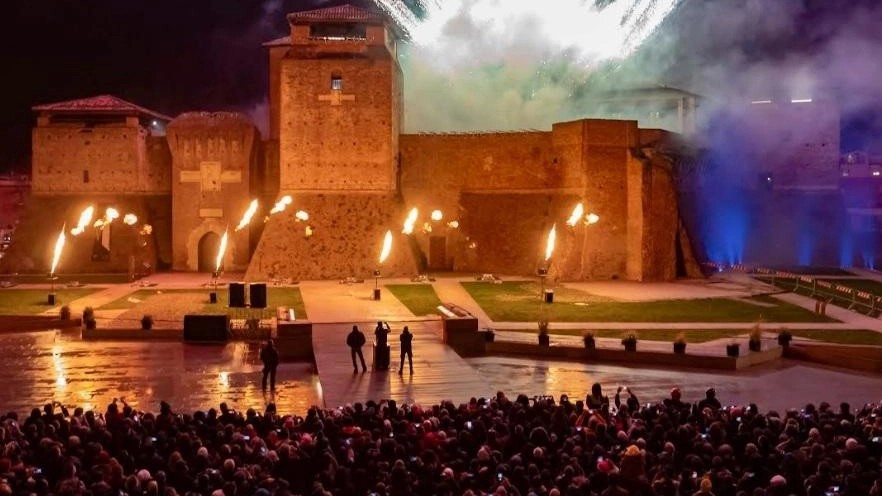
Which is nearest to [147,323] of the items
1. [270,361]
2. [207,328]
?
[207,328]

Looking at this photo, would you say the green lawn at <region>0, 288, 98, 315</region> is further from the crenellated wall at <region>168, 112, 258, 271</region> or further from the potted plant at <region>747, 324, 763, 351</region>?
the potted plant at <region>747, 324, 763, 351</region>

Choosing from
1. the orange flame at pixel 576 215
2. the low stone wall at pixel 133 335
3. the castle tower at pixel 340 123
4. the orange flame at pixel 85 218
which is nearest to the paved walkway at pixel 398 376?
the low stone wall at pixel 133 335

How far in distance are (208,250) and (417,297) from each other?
55.8ft

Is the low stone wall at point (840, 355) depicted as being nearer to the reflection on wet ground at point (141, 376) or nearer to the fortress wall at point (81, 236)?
the reflection on wet ground at point (141, 376)

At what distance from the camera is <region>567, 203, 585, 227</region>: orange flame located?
41653 mm

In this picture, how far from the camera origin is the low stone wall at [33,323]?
88.2 feet

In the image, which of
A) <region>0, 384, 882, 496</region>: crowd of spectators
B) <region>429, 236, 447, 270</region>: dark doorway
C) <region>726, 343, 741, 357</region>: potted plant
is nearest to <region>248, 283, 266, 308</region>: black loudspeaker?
<region>726, 343, 741, 357</region>: potted plant

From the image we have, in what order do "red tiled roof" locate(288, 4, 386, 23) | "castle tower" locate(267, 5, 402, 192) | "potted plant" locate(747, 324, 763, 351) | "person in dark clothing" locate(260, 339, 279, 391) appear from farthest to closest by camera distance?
"red tiled roof" locate(288, 4, 386, 23) < "castle tower" locate(267, 5, 402, 192) < "potted plant" locate(747, 324, 763, 351) < "person in dark clothing" locate(260, 339, 279, 391)

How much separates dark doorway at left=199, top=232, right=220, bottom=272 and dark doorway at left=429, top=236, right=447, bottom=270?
10.5m

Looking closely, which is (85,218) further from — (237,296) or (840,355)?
(840,355)

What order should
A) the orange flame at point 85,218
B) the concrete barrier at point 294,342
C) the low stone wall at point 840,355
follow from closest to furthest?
the low stone wall at point 840,355 < the concrete barrier at point 294,342 < the orange flame at point 85,218

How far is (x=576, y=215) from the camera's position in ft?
137

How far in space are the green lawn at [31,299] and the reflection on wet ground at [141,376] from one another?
535 centimetres

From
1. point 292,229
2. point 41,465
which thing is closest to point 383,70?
point 292,229
